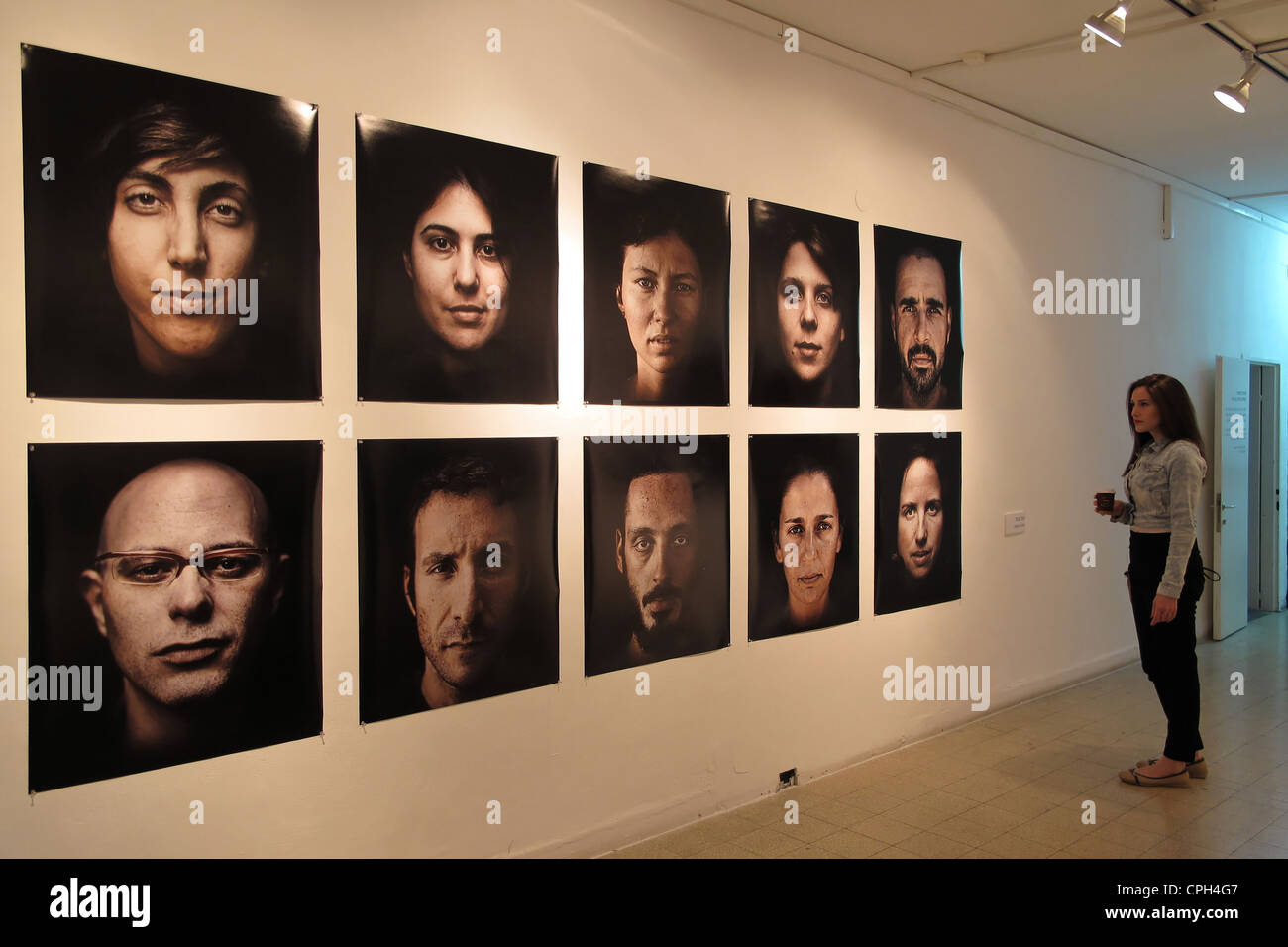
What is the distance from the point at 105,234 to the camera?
2.51 m

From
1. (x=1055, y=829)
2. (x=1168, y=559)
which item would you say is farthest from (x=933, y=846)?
(x=1168, y=559)

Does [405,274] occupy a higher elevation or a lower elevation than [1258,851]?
higher

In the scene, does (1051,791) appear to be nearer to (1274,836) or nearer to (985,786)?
(985,786)

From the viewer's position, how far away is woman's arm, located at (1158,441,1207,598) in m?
4.18

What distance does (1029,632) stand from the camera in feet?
19.9

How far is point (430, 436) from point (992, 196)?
4.05 metres

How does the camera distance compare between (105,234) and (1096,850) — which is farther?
(1096,850)

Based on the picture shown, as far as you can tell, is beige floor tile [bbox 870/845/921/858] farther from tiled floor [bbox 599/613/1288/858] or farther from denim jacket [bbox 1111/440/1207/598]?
denim jacket [bbox 1111/440/1207/598]

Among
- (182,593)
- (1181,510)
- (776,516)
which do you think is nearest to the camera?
(182,593)

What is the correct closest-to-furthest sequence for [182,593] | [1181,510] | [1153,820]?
[182,593] → [1153,820] → [1181,510]

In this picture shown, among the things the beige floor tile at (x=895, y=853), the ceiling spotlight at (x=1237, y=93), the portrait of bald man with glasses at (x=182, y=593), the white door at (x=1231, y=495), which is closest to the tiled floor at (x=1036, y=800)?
the beige floor tile at (x=895, y=853)

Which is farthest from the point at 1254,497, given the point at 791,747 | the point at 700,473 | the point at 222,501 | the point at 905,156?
the point at 222,501

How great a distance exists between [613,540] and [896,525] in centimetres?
199
